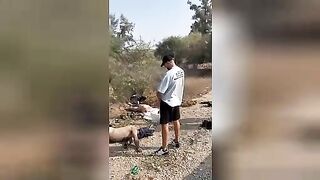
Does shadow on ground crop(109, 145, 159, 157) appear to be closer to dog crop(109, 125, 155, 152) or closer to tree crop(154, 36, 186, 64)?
dog crop(109, 125, 155, 152)

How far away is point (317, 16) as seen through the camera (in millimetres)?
1287

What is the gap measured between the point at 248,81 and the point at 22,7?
30.3 inches

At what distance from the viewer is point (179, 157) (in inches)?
63.2

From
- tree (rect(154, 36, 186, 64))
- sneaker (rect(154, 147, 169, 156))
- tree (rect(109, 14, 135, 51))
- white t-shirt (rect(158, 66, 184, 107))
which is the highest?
tree (rect(109, 14, 135, 51))

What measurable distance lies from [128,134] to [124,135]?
0.05ft

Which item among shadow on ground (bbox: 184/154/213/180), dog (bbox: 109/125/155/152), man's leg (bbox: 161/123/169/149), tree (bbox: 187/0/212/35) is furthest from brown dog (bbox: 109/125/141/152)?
tree (bbox: 187/0/212/35)

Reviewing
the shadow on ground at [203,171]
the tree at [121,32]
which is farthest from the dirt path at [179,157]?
the tree at [121,32]

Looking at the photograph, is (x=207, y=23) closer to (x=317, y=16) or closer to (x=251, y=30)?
(x=251, y=30)

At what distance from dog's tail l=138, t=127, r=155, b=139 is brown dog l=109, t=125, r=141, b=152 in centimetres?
2

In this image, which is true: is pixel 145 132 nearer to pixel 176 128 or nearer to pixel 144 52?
pixel 176 128

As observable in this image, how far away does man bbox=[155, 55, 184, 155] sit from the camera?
152 centimetres

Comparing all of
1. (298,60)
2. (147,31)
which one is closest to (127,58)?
(147,31)

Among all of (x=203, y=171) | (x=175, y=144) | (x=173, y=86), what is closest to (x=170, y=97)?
(x=173, y=86)

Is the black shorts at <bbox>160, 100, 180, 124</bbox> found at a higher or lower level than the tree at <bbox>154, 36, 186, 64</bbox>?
lower
